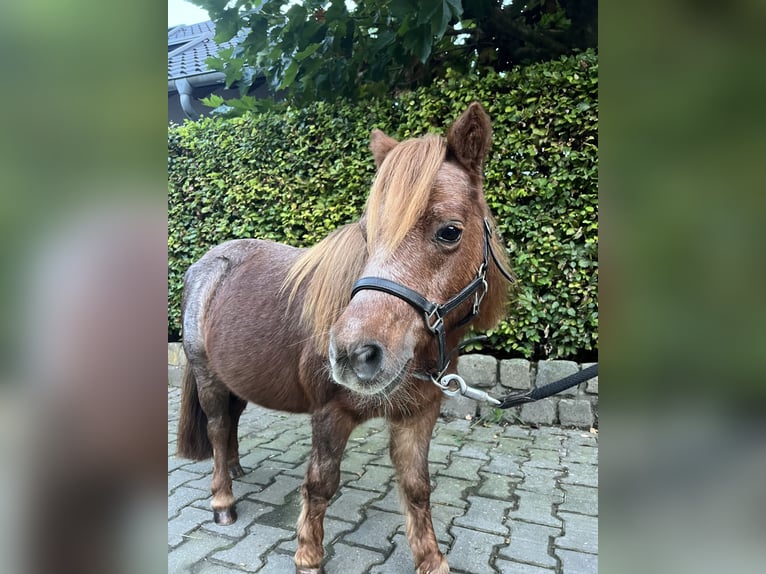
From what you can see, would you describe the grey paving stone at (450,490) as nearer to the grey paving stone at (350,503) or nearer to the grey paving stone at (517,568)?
the grey paving stone at (350,503)

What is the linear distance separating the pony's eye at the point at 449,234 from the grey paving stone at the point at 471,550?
168 centimetres

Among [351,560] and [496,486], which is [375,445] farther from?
[351,560]

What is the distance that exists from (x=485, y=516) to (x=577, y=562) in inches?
21.7

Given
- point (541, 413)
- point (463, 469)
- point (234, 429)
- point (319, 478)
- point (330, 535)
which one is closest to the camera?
point (319, 478)

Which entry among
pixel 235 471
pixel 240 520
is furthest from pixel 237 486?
pixel 240 520

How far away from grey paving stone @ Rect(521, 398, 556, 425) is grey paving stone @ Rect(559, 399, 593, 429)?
7cm

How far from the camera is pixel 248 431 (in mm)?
4148

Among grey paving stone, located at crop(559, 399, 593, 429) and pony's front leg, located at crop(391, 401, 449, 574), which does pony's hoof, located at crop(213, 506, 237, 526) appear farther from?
grey paving stone, located at crop(559, 399, 593, 429)

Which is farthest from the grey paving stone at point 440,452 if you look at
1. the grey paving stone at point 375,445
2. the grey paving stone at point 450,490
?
the grey paving stone at point 375,445

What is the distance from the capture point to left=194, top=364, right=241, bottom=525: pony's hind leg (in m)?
2.54

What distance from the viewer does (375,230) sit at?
1511mm
